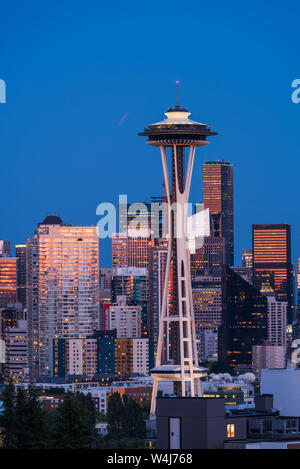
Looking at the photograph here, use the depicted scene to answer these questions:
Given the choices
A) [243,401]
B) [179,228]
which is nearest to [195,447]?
[179,228]

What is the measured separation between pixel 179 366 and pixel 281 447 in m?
73.7

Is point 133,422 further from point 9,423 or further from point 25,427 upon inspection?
point 25,427

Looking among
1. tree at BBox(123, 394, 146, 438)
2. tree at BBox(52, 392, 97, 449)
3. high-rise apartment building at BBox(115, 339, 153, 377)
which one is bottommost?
tree at BBox(123, 394, 146, 438)

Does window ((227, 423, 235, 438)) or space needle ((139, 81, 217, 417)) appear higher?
space needle ((139, 81, 217, 417))

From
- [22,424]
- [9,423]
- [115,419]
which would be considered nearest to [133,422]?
[115,419]

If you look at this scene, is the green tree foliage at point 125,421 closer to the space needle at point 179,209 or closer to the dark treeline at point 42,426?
the space needle at point 179,209

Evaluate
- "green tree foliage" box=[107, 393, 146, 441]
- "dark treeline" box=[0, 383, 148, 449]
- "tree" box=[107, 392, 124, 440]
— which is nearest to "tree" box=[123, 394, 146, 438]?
"green tree foliage" box=[107, 393, 146, 441]

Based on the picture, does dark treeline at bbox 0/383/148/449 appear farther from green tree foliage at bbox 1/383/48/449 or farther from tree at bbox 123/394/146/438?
tree at bbox 123/394/146/438

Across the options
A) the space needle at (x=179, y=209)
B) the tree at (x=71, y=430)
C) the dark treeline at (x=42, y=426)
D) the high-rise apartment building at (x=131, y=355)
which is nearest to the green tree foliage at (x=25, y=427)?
the dark treeline at (x=42, y=426)

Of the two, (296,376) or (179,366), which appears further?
(179,366)

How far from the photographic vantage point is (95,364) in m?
186

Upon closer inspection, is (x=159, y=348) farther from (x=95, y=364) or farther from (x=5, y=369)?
(x=5, y=369)

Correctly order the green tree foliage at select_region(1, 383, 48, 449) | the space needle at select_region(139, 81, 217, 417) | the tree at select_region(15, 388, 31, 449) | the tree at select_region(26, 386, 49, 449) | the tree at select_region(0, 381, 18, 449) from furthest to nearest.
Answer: the space needle at select_region(139, 81, 217, 417) < the tree at select_region(0, 381, 18, 449) < the tree at select_region(15, 388, 31, 449) < the green tree foliage at select_region(1, 383, 48, 449) < the tree at select_region(26, 386, 49, 449)
